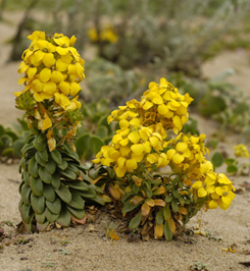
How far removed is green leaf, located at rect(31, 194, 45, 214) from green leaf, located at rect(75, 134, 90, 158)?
956 mm

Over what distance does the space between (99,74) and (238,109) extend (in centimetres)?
167

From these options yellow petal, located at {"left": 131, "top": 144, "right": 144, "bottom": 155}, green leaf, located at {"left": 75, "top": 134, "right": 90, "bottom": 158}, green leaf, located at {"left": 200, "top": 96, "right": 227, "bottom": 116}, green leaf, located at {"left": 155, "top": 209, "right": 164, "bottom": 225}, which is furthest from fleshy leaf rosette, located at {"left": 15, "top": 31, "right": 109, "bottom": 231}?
green leaf, located at {"left": 200, "top": 96, "right": 227, "bottom": 116}

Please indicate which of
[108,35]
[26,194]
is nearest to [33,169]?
[26,194]

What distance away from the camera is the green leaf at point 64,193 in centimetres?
192

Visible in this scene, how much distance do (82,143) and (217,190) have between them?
139 centimetres

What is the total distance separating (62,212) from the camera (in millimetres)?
1985

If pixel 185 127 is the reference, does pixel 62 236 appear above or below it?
below

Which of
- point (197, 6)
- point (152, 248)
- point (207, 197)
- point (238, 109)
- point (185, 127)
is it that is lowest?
point (152, 248)

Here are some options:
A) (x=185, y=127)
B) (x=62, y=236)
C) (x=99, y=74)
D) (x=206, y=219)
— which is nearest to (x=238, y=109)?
(x=185, y=127)

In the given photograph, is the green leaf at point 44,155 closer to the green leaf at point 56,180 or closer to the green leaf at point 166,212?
the green leaf at point 56,180

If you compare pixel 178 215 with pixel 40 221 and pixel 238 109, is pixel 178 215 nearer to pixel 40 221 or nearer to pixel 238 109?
pixel 40 221

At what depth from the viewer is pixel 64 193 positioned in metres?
1.94

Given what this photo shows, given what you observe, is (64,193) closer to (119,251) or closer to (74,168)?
(74,168)

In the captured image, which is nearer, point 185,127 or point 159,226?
point 159,226
